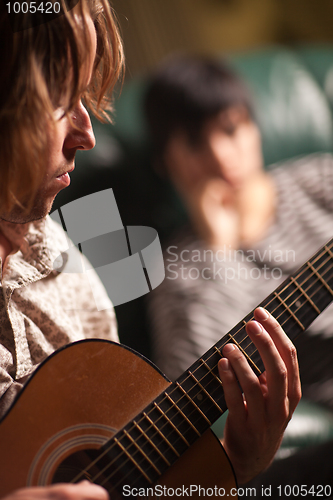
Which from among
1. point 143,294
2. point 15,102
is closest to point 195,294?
point 143,294

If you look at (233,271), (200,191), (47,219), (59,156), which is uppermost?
(59,156)

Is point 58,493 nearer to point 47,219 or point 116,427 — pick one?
point 116,427

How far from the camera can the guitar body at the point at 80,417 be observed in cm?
40

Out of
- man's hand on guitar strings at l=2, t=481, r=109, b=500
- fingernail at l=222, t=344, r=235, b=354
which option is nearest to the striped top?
fingernail at l=222, t=344, r=235, b=354

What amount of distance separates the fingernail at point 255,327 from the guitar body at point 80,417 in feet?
0.46

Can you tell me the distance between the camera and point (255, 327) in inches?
19.7

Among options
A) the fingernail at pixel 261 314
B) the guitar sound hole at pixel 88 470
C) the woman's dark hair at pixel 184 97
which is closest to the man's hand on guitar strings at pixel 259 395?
the fingernail at pixel 261 314

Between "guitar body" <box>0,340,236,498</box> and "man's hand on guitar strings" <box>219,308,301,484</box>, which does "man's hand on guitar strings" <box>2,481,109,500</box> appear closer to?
"guitar body" <box>0,340,236,498</box>

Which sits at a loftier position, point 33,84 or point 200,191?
point 33,84

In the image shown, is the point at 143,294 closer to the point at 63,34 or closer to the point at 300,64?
the point at 63,34

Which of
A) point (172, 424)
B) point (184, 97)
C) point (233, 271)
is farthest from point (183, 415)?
point (184, 97)

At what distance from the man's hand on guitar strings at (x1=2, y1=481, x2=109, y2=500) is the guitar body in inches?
0.8

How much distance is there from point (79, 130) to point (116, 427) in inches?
16.4

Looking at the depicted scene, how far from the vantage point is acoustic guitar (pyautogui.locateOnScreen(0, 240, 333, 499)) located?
0.41 m
